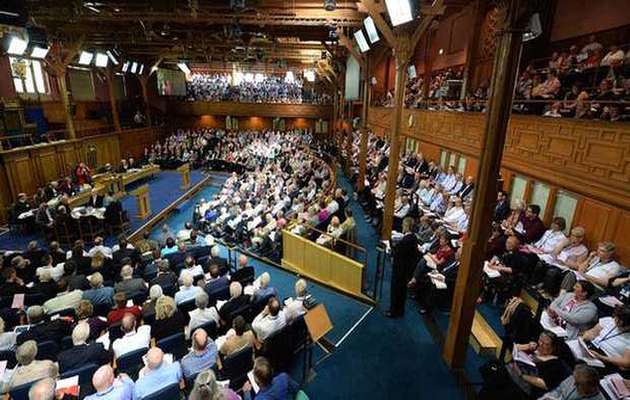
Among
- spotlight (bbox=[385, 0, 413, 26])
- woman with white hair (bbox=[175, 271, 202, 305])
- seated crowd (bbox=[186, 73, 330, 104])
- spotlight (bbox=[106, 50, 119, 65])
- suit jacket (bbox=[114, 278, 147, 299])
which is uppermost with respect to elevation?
spotlight (bbox=[106, 50, 119, 65])

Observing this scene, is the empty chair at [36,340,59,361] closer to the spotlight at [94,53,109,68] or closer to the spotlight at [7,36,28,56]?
the spotlight at [7,36,28,56]

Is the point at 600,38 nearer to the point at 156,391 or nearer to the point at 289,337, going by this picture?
the point at 289,337

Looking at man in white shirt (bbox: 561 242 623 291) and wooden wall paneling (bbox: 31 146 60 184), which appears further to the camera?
wooden wall paneling (bbox: 31 146 60 184)

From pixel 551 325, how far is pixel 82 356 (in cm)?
585

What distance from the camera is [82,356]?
3830 mm

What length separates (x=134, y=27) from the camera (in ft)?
47.2

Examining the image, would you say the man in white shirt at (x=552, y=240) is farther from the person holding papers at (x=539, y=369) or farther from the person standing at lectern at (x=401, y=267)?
the person holding papers at (x=539, y=369)

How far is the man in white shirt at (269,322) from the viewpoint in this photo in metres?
4.38

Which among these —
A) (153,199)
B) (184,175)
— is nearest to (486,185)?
(153,199)

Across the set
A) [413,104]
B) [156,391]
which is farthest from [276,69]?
[156,391]

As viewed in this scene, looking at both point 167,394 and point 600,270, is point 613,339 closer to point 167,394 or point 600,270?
point 600,270

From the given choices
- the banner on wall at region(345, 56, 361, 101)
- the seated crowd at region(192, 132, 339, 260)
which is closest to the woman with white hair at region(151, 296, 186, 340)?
the seated crowd at region(192, 132, 339, 260)

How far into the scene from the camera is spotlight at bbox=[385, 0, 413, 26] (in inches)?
219

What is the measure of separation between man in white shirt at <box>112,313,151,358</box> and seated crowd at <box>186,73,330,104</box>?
25.0 m
